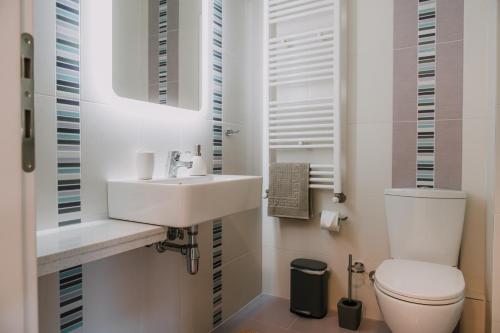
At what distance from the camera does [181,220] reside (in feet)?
3.69

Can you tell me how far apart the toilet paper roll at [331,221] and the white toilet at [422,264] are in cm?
29

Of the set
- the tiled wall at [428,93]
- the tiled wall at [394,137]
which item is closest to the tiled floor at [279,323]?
the tiled wall at [394,137]

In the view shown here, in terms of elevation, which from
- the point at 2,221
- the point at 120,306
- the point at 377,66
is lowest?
the point at 120,306

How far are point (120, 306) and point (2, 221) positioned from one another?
1.03 m

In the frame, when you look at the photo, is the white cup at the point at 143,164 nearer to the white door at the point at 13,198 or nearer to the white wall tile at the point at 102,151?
the white wall tile at the point at 102,151

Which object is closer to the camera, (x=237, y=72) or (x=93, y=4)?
(x=93, y=4)

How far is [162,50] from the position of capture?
159 cm

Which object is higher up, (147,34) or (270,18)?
(270,18)

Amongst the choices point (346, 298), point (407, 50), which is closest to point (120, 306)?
point (346, 298)

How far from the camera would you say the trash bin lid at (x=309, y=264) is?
2.03 m

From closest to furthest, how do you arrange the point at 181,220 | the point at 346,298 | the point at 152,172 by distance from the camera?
the point at 181,220 < the point at 152,172 < the point at 346,298

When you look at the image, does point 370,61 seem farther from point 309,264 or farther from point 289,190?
point 309,264

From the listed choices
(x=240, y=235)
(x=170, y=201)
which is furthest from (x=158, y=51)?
(x=240, y=235)

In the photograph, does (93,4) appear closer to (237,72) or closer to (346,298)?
(237,72)
